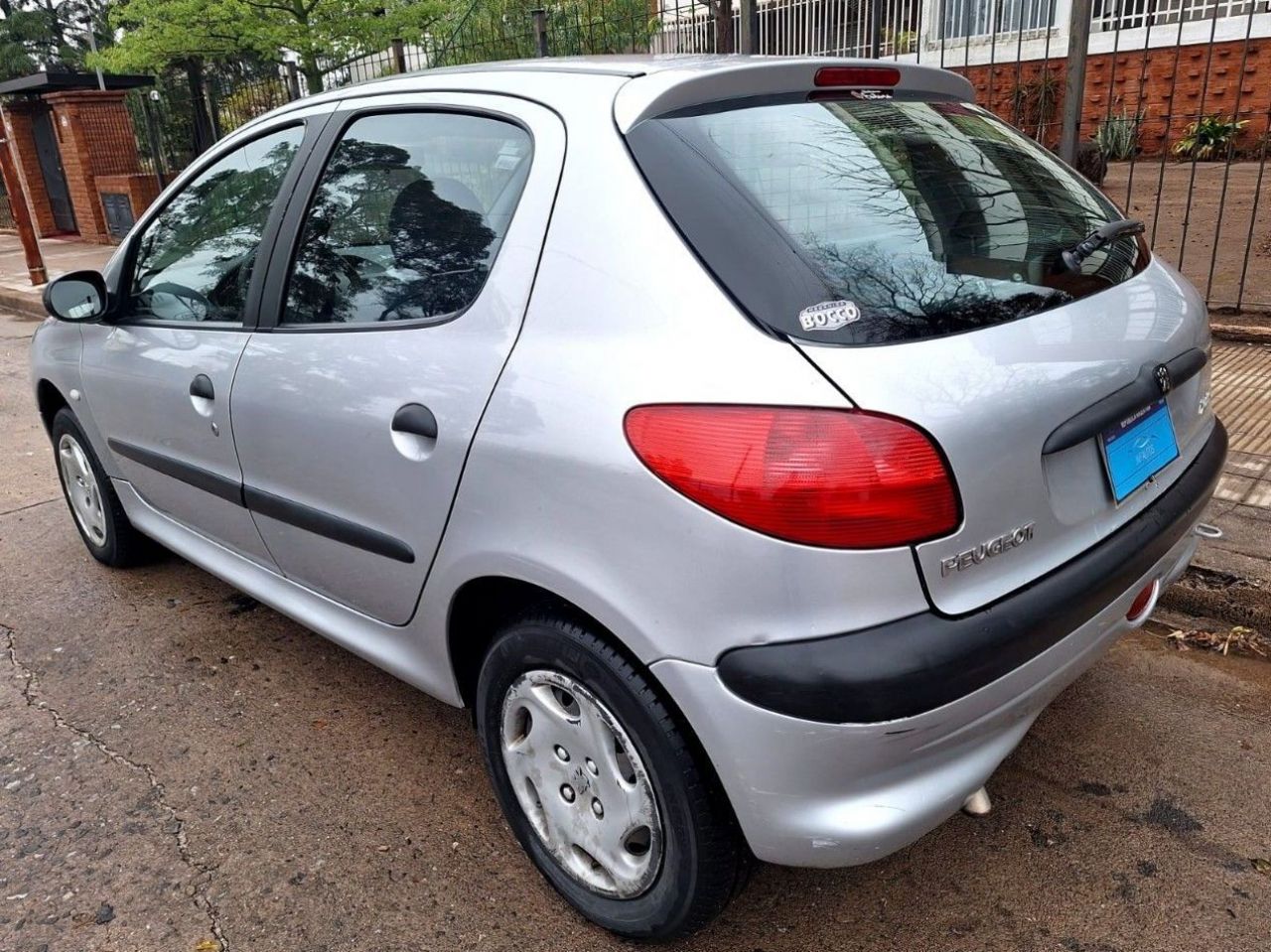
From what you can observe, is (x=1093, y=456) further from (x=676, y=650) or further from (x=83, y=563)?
(x=83, y=563)

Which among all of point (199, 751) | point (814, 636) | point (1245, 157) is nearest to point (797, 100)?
point (814, 636)

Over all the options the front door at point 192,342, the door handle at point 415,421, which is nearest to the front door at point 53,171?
the front door at point 192,342

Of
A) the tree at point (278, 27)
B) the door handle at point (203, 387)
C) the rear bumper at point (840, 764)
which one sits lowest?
the rear bumper at point (840, 764)

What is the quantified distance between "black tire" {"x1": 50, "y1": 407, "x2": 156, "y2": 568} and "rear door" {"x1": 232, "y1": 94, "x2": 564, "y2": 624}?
4.45 ft

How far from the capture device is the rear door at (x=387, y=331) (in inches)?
81.8

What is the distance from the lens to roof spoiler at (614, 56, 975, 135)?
6.44ft

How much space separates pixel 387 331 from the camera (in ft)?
7.55

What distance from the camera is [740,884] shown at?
1.96 meters

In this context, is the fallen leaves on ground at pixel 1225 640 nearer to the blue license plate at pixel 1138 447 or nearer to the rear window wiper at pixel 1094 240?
the blue license plate at pixel 1138 447

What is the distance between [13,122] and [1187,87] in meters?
18.8

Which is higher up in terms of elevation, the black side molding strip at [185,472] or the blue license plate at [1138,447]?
the blue license plate at [1138,447]

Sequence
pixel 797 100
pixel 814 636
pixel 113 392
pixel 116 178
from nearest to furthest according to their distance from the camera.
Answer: pixel 814 636
pixel 797 100
pixel 113 392
pixel 116 178

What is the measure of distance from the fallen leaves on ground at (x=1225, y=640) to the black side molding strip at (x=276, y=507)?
2.41 m

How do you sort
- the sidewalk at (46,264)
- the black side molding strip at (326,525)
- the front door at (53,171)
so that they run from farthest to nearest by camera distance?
the front door at (53,171) < the sidewalk at (46,264) < the black side molding strip at (326,525)
